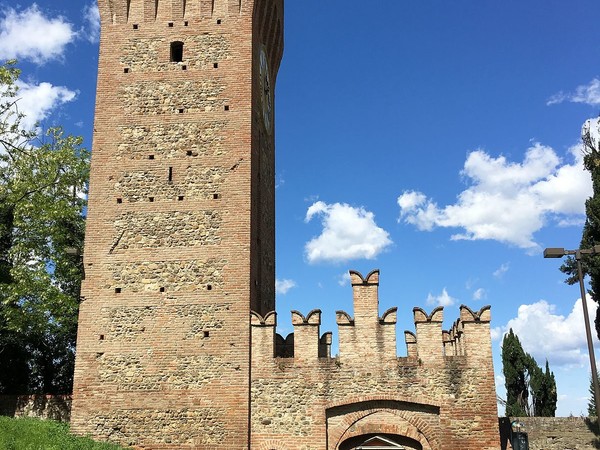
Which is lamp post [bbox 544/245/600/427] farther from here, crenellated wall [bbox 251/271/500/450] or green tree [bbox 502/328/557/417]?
green tree [bbox 502/328/557/417]

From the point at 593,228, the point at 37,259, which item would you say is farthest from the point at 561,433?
the point at 37,259

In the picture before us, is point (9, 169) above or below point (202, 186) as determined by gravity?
above

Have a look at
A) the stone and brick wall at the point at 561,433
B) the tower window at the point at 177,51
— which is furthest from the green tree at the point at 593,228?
the tower window at the point at 177,51

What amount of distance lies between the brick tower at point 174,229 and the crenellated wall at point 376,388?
807mm

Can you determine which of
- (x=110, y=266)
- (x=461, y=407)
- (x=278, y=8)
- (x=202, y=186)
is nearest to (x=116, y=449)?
(x=110, y=266)

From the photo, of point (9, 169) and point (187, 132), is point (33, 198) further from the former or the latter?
point (187, 132)

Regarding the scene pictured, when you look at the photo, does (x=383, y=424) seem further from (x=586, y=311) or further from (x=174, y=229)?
(x=174, y=229)

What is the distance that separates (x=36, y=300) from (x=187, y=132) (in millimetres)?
8463

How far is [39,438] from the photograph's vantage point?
13172 mm

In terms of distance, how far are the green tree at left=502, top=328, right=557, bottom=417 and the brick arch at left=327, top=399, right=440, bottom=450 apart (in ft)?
61.3

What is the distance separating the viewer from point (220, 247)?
1509 centimetres

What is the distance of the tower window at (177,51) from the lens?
17312mm

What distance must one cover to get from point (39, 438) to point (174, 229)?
581 cm

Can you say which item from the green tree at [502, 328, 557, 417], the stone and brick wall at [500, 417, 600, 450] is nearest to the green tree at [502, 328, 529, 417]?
the green tree at [502, 328, 557, 417]
